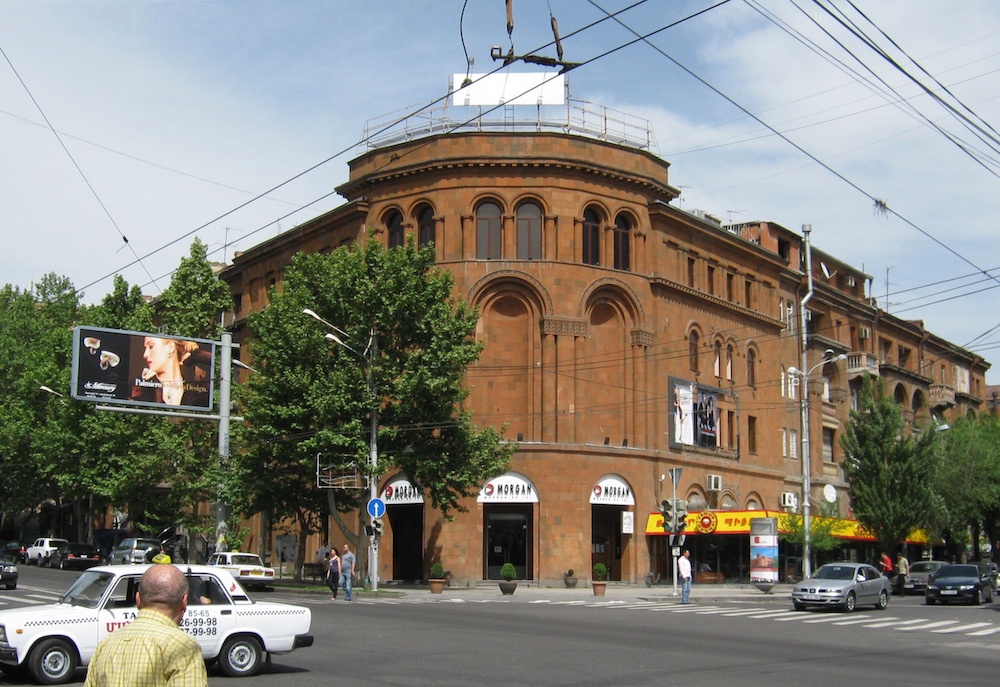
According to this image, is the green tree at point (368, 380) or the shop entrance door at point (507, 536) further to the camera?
the shop entrance door at point (507, 536)

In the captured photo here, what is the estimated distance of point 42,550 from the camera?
5719 cm

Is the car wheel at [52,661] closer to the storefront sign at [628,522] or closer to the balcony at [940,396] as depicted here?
the storefront sign at [628,522]

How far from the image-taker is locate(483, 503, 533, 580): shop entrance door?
4288 centimetres

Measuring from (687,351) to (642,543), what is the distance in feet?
31.4

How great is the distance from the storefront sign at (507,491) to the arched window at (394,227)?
11014mm

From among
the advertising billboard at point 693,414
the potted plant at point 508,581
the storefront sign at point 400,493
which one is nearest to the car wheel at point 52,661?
the potted plant at point 508,581

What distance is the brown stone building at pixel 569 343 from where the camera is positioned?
43000 mm

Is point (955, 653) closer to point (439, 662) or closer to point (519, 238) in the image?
point (439, 662)

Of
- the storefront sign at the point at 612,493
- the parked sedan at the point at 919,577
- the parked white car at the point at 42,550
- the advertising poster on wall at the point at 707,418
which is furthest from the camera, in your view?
the parked white car at the point at 42,550

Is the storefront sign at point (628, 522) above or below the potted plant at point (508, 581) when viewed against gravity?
above

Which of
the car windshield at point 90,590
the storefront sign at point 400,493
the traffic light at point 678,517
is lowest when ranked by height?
the car windshield at point 90,590

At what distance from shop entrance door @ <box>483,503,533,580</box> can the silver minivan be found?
541 inches

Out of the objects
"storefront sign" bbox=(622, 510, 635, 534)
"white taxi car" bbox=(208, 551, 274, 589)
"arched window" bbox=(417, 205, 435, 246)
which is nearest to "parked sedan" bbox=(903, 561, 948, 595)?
"storefront sign" bbox=(622, 510, 635, 534)

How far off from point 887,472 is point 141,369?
33951 mm
